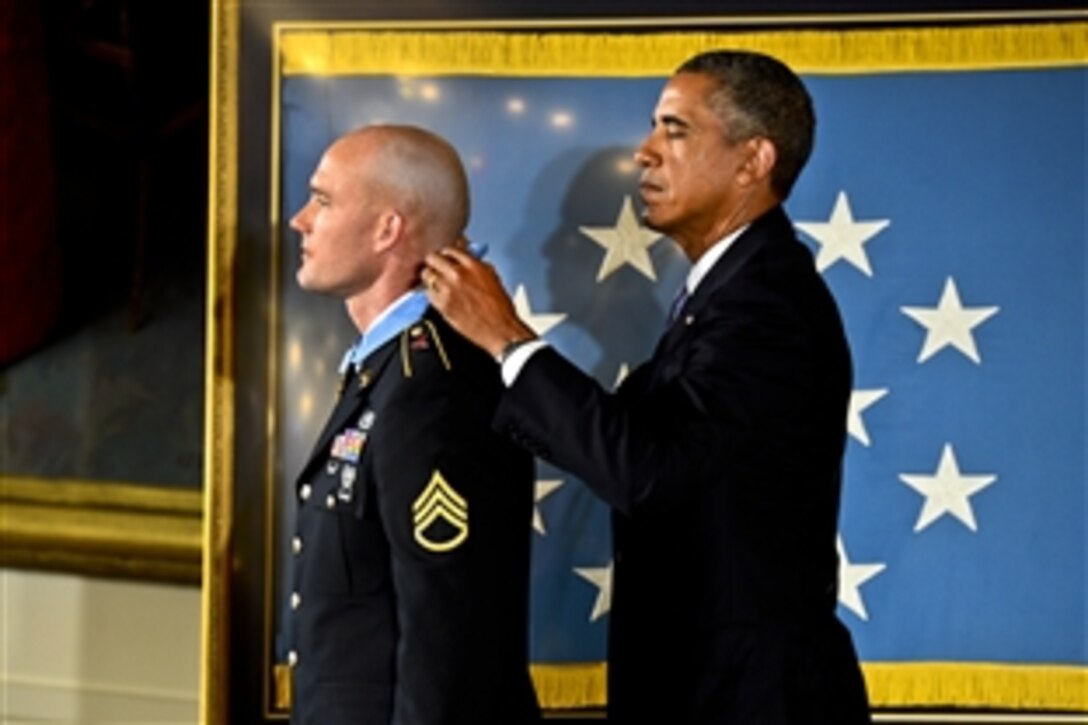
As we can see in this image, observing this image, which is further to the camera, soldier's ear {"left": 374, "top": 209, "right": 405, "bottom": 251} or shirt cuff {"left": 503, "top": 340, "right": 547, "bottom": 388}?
soldier's ear {"left": 374, "top": 209, "right": 405, "bottom": 251}

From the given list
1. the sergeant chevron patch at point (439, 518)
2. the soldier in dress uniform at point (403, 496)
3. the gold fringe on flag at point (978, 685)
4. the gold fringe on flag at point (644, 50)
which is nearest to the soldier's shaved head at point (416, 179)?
the soldier in dress uniform at point (403, 496)

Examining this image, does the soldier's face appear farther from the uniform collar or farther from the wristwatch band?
the wristwatch band

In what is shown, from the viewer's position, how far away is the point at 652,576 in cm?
230

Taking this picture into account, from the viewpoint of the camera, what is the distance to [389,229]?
2322 millimetres

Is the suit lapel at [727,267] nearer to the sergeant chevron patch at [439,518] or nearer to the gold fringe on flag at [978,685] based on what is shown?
the sergeant chevron patch at [439,518]

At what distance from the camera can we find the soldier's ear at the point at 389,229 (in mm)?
2320

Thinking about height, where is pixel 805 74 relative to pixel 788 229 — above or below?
above

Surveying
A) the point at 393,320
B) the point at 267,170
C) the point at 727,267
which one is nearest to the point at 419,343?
the point at 393,320

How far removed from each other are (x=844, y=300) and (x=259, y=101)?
1.15m

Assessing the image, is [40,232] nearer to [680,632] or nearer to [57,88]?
[57,88]

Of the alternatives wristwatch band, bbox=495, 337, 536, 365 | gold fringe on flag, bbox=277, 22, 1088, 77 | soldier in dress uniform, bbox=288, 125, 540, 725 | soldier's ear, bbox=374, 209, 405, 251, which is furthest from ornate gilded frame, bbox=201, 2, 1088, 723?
wristwatch band, bbox=495, 337, 536, 365

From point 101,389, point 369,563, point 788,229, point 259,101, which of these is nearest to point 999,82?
point 788,229

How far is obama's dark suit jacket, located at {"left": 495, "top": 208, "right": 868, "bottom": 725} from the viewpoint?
7.02 feet

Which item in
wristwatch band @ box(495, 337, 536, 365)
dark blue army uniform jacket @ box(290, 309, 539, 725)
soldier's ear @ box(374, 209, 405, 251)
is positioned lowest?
dark blue army uniform jacket @ box(290, 309, 539, 725)
